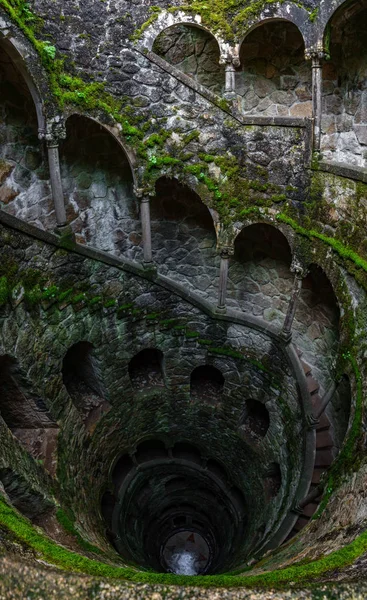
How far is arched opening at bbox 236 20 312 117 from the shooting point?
10.3m

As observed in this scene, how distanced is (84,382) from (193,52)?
29.5 ft

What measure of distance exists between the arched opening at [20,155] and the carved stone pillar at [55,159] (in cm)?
75

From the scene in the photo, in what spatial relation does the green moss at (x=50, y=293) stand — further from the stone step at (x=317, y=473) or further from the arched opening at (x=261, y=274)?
the stone step at (x=317, y=473)

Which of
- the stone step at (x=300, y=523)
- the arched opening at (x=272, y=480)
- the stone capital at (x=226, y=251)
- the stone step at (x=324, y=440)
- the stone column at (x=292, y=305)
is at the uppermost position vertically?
the stone capital at (x=226, y=251)

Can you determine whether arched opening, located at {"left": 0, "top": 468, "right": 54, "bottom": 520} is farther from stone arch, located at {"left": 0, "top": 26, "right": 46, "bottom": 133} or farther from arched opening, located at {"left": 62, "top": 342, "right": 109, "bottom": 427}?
stone arch, located at {"left": 0, "top": 26, "right": 46, "bottom": 133}

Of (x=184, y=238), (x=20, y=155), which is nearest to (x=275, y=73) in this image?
(x=184, y=238)

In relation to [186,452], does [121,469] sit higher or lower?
higher

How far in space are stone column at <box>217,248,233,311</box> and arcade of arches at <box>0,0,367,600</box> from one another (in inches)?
1.8

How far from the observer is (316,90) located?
7910mm

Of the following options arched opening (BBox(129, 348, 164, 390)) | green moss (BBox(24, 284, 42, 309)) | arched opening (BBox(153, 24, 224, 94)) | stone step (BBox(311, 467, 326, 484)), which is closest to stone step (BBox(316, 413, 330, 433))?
stone step (BBox(311, 467, 326, 484))

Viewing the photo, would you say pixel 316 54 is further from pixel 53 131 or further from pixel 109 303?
pixel 109 303

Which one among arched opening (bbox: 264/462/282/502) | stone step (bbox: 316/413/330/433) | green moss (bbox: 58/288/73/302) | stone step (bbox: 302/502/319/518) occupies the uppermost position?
green moss (bbox: 58/288/73/302)

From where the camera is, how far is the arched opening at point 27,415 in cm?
850

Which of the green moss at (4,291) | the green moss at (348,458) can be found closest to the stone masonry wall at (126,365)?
the green moss at (4,291)
